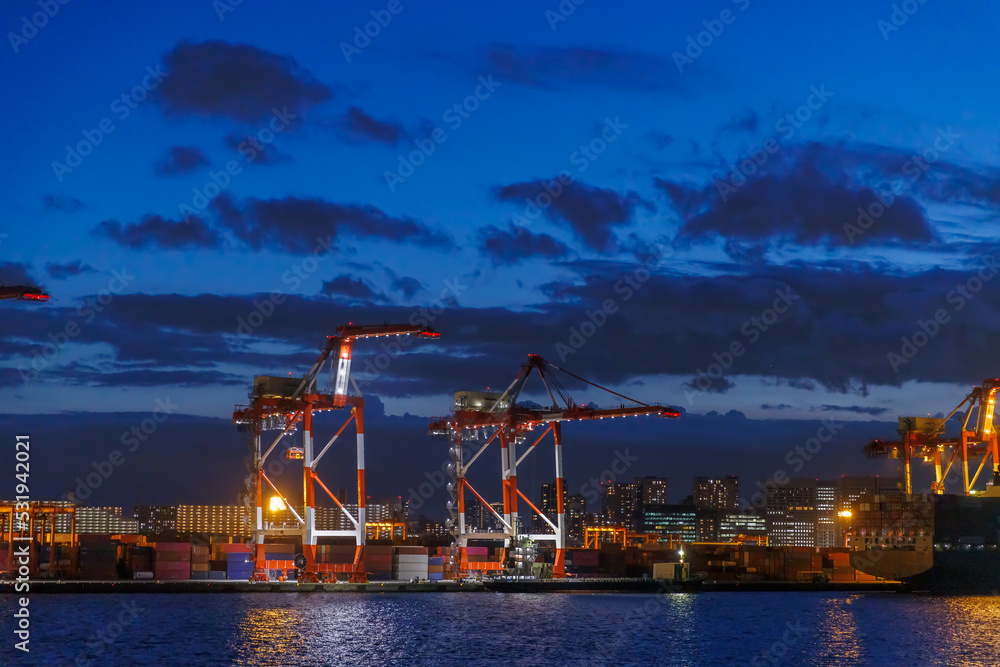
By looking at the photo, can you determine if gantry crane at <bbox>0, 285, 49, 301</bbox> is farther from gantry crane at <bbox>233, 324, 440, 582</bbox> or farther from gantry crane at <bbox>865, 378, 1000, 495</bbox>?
gantry crane at <bbox>865, 378, 1000, 495</bbox>

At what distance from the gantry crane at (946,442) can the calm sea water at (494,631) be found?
22752 millimetres

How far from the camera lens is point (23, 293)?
68438 millimetres

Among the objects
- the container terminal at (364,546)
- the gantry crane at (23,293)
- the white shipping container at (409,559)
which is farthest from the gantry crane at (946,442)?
the gantry crane at (23,293)

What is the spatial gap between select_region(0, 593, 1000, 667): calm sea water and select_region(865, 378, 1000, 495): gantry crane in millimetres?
22752

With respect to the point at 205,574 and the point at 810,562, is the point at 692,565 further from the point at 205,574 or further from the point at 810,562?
the point at 205,574

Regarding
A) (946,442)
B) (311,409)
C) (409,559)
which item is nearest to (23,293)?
(311,409)

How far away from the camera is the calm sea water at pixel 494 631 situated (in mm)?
60250

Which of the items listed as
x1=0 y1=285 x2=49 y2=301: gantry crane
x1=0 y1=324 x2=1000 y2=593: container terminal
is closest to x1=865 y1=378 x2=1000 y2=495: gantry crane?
x1=0 y1=324 x2=1000 y2=593: container terminal

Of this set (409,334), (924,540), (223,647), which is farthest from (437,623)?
(924,540)

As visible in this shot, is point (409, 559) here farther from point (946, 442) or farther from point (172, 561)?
point (946, 442)

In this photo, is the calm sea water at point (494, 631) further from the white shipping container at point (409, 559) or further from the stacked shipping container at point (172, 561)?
the stacked shipping container at point (172, 561)

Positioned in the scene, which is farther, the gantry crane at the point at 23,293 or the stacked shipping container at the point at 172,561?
the stacked shipping container at the point at 172,561

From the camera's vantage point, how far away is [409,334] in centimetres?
9150

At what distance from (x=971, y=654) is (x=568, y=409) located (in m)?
44.9
